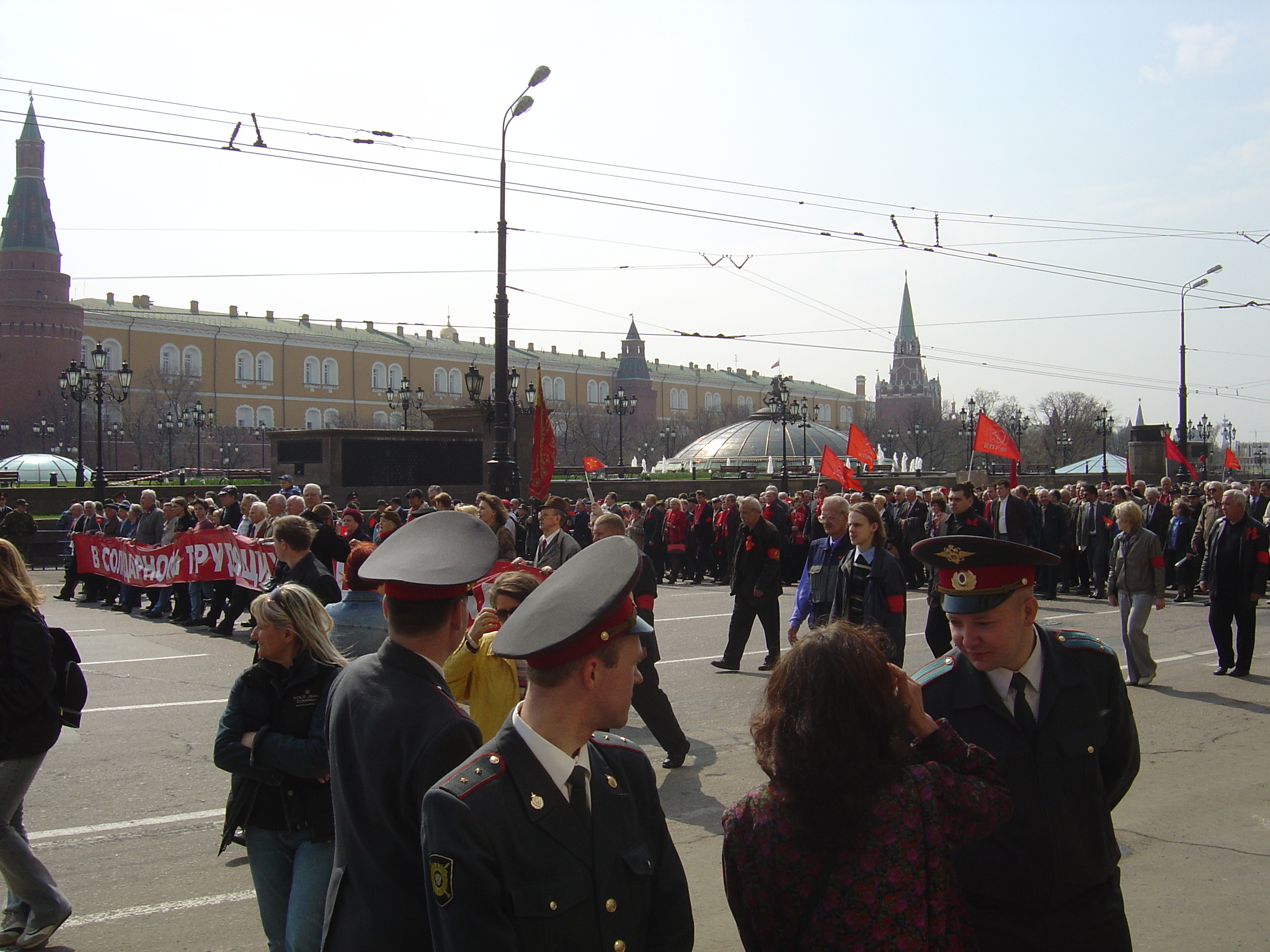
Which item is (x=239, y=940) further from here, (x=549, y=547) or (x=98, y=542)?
(x=98, y=542)

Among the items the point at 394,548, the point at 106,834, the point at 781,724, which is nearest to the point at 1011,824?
→ the point at 781,724

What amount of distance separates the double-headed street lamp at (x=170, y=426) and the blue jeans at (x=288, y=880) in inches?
2570

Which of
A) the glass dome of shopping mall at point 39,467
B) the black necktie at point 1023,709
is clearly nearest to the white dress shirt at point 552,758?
the black necktie at point 1023,709

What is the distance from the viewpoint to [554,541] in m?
8.38

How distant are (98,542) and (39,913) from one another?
1429 centimetres

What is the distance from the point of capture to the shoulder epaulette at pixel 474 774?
1918 millimetres

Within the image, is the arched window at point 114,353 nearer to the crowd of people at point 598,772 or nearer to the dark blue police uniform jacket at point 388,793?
the crowd of people at point 598,772

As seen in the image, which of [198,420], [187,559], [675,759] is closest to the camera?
[675,759]

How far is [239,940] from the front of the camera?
178 inches

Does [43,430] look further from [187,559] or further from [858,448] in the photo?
[187,559]

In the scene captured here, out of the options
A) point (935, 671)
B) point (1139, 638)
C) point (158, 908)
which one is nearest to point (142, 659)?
point (158, 908)

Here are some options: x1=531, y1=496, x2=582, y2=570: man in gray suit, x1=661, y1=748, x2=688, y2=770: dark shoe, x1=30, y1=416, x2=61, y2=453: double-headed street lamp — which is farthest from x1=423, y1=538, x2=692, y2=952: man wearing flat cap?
x1=30, y1=416, x2=61, y2=453: double-headed street lamp

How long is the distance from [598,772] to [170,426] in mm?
69428

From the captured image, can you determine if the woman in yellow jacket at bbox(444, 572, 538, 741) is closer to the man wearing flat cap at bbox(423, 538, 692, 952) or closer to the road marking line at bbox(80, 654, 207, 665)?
the man wearing flat cap at bbox(423, 538, 692, 952)
